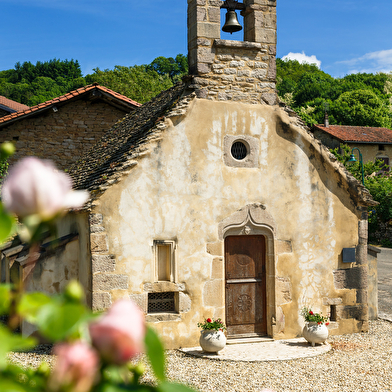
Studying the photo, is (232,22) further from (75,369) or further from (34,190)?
(75,369)

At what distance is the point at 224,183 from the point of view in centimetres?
939

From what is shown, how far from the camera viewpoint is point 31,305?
0.95m

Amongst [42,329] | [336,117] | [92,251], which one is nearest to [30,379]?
[42,329]

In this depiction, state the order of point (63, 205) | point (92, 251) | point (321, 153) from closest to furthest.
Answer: point (63, 205)
point (92, 251)
point (321, 153)

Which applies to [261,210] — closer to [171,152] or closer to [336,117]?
[171,152]

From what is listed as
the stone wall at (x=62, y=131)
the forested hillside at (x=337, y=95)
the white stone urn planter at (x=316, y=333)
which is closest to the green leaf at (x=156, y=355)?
the white stone urn planter at (x=316, y=333)

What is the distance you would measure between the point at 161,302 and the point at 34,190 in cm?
830

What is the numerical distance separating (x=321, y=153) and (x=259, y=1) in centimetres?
340

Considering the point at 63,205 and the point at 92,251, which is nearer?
the point at 63,205

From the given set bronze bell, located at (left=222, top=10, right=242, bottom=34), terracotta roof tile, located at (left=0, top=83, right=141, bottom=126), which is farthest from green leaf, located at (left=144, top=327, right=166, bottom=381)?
terracotta roof tile, located at (left=0, top=83, right=141, bottom=126)

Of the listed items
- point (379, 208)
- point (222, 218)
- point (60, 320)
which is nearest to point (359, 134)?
point (379, 208)

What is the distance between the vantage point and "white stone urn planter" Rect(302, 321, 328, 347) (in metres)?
8.98

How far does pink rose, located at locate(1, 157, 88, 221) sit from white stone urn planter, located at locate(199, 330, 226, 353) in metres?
7.79

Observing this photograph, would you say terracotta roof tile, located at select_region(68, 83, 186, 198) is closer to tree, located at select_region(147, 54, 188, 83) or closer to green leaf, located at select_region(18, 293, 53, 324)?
green leaf, located at select_region(18, 293, 53, 324)
